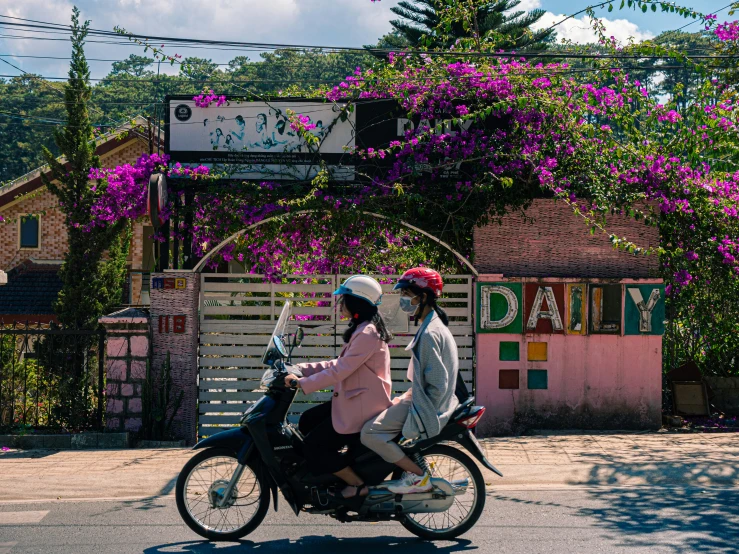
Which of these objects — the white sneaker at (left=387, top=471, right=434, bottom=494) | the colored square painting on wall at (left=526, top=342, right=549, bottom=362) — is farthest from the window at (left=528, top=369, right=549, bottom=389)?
the white sneaker at (left=387, top=471, right=434, bottom=494)

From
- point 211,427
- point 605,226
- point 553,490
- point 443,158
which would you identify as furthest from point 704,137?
point 211,427

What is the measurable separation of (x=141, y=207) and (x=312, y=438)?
685 centimetres

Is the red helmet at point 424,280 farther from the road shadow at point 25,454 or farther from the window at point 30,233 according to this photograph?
the window at point 30,233

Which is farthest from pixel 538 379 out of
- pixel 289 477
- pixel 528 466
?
pixel 289 477

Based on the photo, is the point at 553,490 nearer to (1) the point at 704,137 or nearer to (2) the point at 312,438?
(2) the point at 312,438

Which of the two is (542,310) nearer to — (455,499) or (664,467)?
(664,467)

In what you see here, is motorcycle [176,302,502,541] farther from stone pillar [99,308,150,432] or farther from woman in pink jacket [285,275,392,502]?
stone pillar [99,308,150,432]

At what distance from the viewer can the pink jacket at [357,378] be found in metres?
6.24

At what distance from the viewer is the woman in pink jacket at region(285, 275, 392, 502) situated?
6270 millimetres

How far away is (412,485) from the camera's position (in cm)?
632

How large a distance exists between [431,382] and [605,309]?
20.3 ft

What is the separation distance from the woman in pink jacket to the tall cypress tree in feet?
40.9

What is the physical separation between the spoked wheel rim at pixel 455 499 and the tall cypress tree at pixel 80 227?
505 inches

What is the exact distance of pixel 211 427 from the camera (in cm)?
1166
